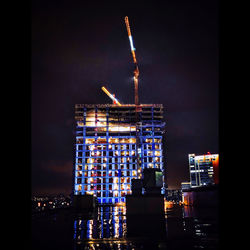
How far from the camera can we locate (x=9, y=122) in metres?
3.47

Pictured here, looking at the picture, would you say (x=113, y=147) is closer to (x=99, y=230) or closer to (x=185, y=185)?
(x=185, y=185)

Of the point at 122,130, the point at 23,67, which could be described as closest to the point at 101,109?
the point at 122,130

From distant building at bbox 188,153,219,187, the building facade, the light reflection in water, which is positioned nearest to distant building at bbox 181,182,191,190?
distant building at bbox 188,153,219,187

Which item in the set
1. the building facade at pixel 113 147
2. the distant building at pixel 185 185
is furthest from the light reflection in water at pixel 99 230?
the distant building at pixel 185 185

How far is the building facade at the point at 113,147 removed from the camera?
351 feet

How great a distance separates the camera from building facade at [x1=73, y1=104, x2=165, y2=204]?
4210 inches

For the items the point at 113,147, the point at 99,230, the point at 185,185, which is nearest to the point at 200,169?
the point at 185,185

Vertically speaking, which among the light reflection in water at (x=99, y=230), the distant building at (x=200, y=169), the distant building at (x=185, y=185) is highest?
the light reflection in water at (x=99, y=230)

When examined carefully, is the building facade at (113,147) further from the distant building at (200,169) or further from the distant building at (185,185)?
the distant building at (200,169)

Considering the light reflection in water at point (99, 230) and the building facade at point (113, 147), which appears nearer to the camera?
the light reflection in water at point (99, 230)

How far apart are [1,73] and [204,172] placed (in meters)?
180

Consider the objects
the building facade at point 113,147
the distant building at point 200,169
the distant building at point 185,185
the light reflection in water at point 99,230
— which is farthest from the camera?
the distant building at point 200,169

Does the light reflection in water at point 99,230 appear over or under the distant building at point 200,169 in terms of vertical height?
over

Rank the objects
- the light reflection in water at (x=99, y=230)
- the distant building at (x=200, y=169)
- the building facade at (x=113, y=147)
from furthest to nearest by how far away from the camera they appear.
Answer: the distant building at (x=200, y=169)
the building facade at (x=113, y=147)
the light reflection in water at (x=99, y=230)
